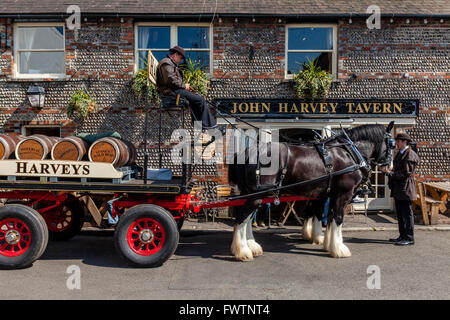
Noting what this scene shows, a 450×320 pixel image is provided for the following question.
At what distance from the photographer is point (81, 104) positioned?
816cm

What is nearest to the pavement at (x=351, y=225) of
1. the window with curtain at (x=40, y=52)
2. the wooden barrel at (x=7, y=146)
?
the wooden barrel at (x=7, y=146)

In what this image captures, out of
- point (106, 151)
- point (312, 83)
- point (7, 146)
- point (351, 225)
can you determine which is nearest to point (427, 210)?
point (351, 225)

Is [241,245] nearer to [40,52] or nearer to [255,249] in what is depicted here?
[255,249]

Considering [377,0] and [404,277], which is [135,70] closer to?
[377,0]

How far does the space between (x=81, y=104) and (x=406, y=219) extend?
279 inches

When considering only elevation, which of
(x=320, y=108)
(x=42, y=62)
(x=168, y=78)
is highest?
(x=42, y=62)

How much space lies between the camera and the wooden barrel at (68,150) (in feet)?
15.7

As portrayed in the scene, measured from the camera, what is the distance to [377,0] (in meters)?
9.00

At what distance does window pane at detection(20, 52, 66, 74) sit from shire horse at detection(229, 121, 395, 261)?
5.78 metres

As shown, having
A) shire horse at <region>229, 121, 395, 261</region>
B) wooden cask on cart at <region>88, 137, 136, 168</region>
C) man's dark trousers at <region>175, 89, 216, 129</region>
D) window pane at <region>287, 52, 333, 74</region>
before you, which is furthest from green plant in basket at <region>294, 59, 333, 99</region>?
wooden cask on cart at <region>88, 137, 136, 168</region>

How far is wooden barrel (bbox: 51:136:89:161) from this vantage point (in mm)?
4785

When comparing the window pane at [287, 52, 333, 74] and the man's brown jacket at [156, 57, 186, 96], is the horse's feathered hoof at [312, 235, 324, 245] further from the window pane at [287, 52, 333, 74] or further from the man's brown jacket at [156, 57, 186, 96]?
the window pane at [287, 52, 333, 74]

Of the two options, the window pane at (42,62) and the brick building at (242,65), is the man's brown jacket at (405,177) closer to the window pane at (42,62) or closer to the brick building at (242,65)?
the brick building at (242,65)

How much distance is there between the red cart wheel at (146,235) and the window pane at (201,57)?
4927mm
